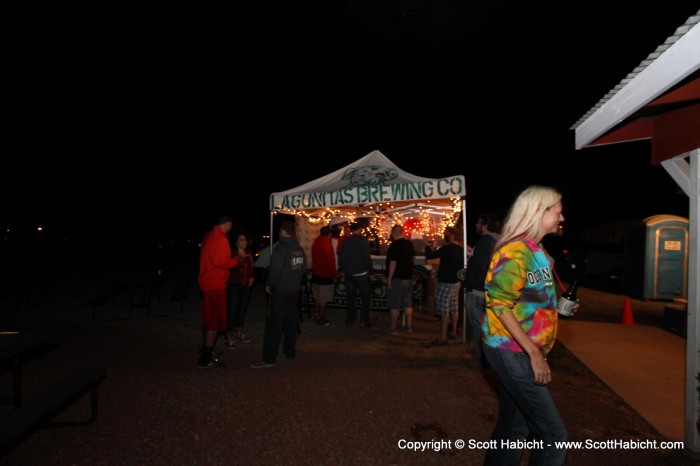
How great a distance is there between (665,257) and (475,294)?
34.5 ft

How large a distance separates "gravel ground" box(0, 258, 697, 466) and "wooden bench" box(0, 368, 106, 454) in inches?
15.9

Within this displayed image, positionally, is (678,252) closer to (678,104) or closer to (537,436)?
(678,104)

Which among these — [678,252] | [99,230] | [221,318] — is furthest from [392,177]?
[99,230]

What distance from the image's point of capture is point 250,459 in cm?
333

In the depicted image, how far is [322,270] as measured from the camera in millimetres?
8156

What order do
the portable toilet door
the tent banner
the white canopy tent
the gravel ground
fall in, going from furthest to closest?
the portable toilet door < the white canopy tent < the tent banner < the gravel ground

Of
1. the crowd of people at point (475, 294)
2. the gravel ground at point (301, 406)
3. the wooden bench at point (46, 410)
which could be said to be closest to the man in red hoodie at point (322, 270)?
the crowd of people at point (475, 294)

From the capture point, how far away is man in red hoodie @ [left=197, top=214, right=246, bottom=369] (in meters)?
5.34

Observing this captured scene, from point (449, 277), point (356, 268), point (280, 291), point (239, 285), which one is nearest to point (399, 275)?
point (356, 268)

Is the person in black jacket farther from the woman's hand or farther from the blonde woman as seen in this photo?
the woman's hand

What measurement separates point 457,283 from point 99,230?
146ft

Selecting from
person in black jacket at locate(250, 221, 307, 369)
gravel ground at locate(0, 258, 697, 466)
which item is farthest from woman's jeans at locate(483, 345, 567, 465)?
person in black jacket at locate(250, 221, 307, 369)

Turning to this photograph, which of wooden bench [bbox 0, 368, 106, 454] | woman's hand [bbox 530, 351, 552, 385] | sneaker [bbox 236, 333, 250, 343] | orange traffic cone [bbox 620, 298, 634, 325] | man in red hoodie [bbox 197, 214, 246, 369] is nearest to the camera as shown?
woman's hand [bbox 530, 351, 552, 385]

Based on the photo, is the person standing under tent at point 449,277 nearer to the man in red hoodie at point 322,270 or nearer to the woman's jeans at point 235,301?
the man in red hoodie at point 322,270
